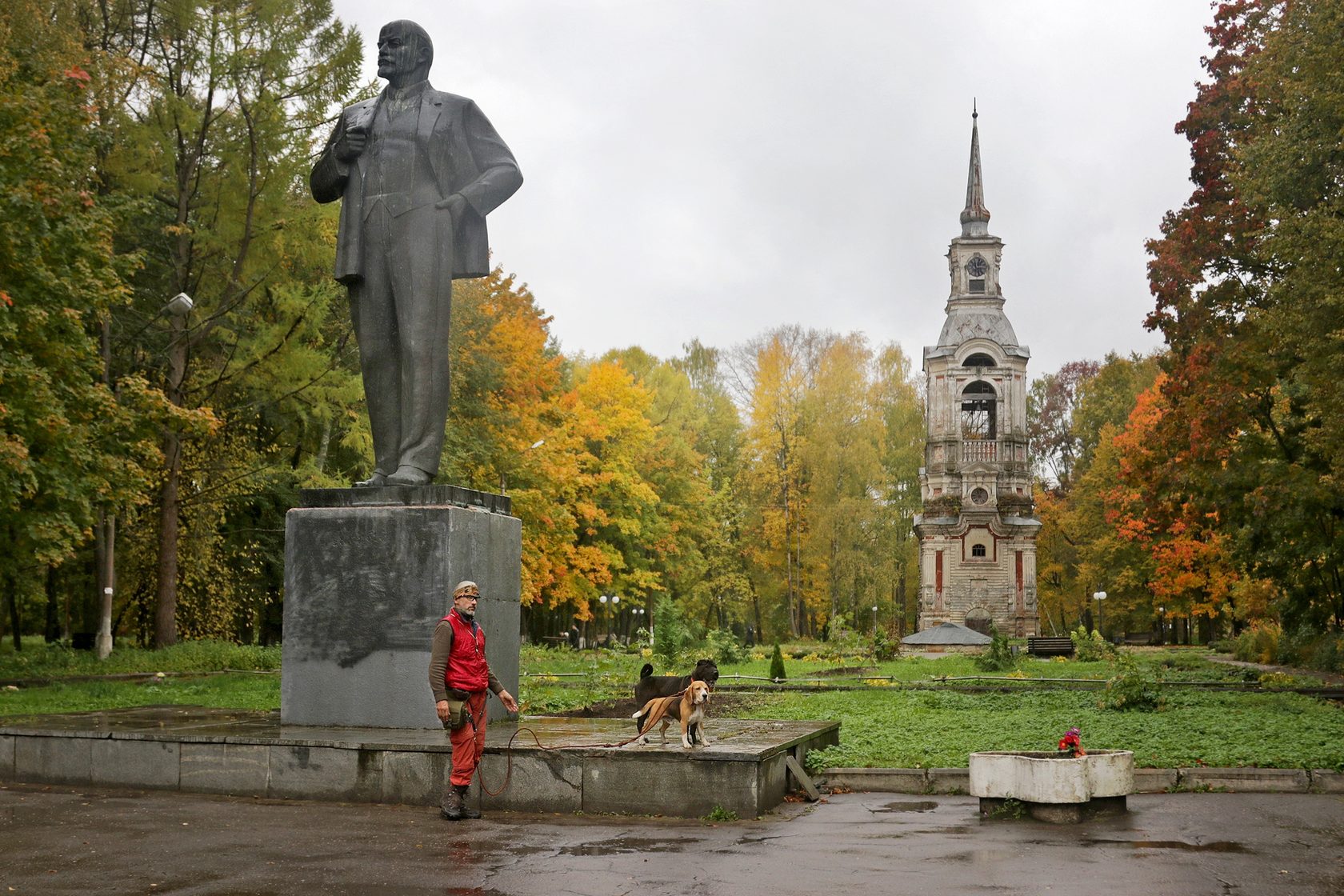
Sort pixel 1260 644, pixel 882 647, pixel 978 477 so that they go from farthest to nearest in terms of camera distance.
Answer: pixel 978 477 → pixel 1260 644 → pixel 882 647

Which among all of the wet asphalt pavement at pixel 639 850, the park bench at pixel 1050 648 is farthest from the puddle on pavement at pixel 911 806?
the park bench at pixel 1050 648

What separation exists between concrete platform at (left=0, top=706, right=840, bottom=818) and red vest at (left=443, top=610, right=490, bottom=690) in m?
0.53

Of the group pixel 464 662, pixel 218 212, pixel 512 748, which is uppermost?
pixel 218 212

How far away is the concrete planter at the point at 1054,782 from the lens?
830cm

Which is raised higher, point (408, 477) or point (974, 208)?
point (974, 208)

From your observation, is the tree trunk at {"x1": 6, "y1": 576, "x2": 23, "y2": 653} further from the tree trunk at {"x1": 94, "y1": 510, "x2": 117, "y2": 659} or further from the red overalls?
the red overalls

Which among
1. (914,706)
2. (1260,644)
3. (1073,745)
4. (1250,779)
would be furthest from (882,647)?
(1073,745)

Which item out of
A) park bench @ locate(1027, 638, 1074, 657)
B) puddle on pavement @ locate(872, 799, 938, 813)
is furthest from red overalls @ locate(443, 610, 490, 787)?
park bench @ locate(1027, 638, 1074, 657)

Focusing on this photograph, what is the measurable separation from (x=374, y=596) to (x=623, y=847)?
10.7ft

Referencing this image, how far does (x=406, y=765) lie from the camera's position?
333 inches

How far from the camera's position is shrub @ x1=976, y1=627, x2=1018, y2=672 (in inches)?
1107

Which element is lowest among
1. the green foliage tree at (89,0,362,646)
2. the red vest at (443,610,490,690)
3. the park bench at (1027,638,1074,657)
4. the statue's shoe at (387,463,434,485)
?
the park bench at (1027,638,1074,657)

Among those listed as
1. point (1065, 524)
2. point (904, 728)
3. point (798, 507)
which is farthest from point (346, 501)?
point (1065, 524)

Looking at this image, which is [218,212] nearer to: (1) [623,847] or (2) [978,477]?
(1) [623,847]
